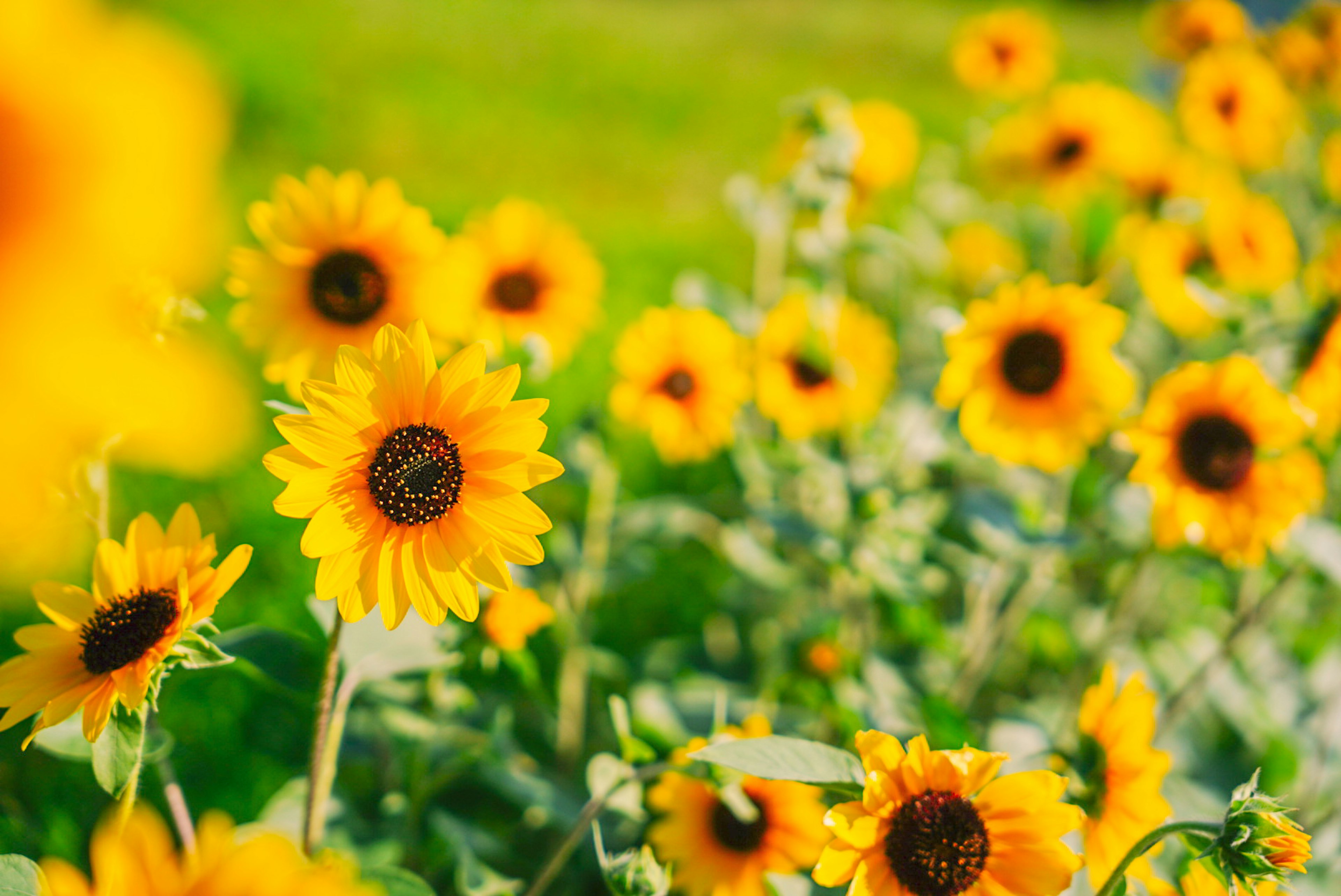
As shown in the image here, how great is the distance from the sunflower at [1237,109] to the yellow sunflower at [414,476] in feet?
8.99

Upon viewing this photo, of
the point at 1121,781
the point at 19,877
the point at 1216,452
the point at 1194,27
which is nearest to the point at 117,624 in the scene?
the point at 19,877

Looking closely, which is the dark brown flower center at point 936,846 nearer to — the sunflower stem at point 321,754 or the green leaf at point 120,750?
the sunflower stem at point 321,754

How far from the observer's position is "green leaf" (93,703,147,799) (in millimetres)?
866

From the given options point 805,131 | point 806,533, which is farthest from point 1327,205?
point 806,533

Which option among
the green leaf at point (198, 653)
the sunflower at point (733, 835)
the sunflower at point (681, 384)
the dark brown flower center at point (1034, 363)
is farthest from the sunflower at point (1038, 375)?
the green leaf at point (198, 653)

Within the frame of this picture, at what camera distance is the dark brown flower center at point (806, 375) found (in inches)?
80.4

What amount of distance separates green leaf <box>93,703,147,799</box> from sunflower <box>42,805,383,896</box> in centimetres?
16

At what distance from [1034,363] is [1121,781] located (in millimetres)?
833

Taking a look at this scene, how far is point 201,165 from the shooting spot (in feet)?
1.12

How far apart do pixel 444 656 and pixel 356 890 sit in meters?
0.51

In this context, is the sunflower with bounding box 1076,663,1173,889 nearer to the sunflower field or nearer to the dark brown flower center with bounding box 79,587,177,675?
the sunflower field

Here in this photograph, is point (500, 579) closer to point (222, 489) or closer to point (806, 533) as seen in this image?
point (806, 533)

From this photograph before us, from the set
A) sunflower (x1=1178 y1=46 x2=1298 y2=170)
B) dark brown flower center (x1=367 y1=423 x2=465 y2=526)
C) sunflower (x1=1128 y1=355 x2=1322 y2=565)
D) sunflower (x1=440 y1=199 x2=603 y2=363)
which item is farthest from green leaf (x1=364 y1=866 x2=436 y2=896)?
sunflower (x1=1178 y1=46 x2=1298 y2=170)

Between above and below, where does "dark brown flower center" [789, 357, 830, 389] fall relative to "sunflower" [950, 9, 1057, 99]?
below
